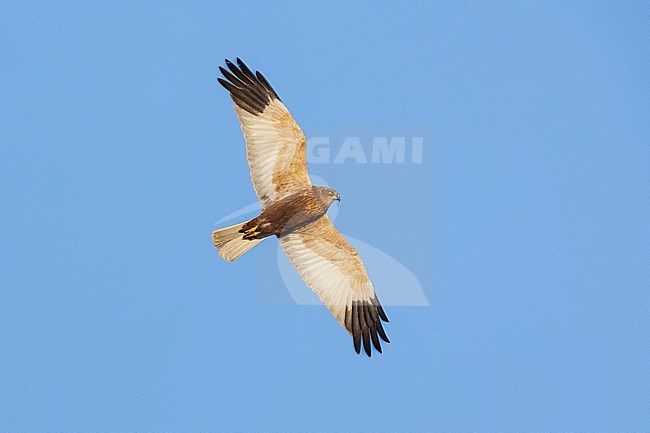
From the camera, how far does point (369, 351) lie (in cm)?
1641

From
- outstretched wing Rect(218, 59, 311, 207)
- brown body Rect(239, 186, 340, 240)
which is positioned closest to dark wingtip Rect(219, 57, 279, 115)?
outstretched wing Rect(218, 59, 311, 207)

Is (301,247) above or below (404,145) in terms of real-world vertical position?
below

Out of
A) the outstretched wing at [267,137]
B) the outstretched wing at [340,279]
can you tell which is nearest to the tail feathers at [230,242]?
the outstretched wing at [267,137]

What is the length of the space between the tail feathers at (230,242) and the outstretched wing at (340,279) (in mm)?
717

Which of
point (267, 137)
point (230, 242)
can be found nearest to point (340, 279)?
point (230, 242)

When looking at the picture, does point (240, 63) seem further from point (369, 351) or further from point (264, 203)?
point (369, 351)

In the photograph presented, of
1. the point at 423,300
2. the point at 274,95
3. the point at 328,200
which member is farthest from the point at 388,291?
the point at 274,95

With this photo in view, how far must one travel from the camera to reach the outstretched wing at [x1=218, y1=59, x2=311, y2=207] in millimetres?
15898

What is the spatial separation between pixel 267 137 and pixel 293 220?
35.8 inches

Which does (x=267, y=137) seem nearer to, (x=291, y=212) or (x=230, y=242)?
(x=291, y=212)

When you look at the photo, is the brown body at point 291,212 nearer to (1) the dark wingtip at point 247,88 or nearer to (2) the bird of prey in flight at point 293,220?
(2) the bird of prey in flight at point 293,220

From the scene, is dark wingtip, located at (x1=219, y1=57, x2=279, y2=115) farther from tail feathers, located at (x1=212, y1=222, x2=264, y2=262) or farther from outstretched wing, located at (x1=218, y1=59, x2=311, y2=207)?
tail feathers, located at (x1=212, y1=222, x2=264, y2=262)

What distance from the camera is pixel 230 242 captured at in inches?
627

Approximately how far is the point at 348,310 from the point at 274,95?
2451mm
